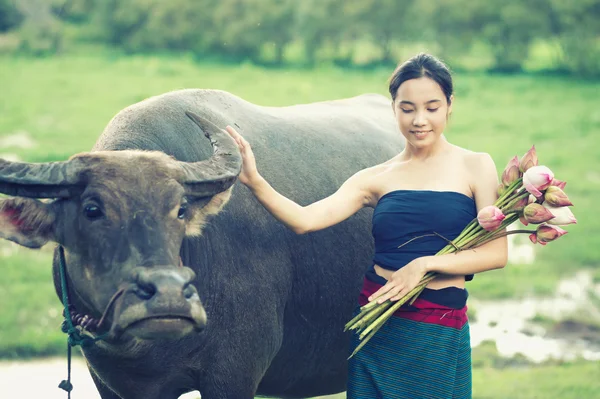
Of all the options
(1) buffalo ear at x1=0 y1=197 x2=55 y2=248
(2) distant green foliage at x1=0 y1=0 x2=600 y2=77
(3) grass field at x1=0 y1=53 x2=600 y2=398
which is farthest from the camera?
(2) distant green foliage at x1=0 y1=0 x2=600 y2=77

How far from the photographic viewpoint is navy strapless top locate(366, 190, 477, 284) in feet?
12.2

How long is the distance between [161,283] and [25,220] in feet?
2.20

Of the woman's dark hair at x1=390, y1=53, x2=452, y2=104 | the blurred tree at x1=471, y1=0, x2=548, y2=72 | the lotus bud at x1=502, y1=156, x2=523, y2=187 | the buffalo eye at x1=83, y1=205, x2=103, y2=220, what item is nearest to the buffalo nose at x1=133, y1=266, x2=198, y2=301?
the buffalo eye at x1=83, y1=205, x2=103, y2=220

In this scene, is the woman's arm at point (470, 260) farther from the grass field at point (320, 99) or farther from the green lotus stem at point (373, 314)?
the grass field at point (320, 99)

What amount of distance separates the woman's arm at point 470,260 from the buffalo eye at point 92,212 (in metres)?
1.06

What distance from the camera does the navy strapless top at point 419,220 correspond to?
3.71 meters

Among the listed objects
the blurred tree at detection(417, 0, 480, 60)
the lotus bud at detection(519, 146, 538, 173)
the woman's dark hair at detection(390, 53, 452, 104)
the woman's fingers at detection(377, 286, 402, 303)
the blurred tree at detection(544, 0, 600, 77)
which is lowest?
the woman's fingers at detection(377, 286, 402, 303)

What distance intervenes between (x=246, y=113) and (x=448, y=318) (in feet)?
5.15

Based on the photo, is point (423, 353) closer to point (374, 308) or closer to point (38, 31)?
point (374, 308)

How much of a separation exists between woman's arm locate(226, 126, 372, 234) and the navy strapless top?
0.61ft

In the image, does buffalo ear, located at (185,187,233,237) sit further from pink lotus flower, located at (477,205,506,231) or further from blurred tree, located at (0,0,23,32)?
blurred tree, located at (0,0,23,32)

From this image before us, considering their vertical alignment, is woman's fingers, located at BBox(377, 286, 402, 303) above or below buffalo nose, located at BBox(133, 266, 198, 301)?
below

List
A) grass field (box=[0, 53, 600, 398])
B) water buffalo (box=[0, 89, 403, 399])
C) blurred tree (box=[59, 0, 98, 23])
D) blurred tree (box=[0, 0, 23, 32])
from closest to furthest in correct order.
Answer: water buffalo (box=[0, 89, 403, 399]), grass field (box=[0, 53, 600, 398]), blurred tree (box=[0, 0, 23, 32]), blurred tree (box=[59, 0, 98, 23])

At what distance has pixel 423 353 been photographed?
3.72 m
